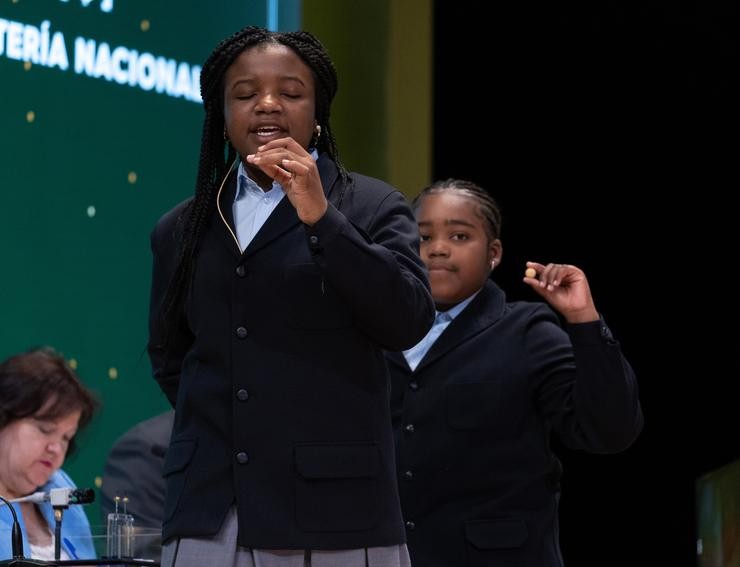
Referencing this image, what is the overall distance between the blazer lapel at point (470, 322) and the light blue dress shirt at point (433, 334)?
17mm

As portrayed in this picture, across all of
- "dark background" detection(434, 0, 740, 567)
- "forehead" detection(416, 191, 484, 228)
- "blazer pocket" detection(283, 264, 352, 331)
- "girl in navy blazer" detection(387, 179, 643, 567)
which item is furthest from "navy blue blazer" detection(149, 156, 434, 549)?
"dark background" detection(434, 0, 740, 567)

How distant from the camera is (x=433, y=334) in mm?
3035

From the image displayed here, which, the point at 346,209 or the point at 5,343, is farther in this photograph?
the point at 5,343

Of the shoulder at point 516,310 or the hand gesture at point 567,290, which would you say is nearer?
the hand gesture at point 567,290

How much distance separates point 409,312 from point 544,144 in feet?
12.2

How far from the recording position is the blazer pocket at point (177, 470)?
2.04 meters

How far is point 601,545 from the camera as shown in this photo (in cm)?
571

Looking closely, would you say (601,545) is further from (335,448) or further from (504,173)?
(335,448)

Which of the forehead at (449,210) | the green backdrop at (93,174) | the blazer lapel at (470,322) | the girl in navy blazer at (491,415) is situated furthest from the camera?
the green backdrop at (93,174)

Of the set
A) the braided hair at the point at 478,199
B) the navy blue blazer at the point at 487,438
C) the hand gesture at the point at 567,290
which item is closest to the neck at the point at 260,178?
the hand gesture at the point at 567,290

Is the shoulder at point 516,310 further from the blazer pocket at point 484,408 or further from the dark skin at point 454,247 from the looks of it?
the blazer pocket at point 484,408

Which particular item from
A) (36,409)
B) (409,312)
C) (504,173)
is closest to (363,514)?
(409,312)

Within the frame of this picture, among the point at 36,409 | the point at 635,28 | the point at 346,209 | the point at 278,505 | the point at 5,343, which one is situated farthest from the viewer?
the point at 635,28

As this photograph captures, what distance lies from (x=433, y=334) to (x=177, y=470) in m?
1.07
